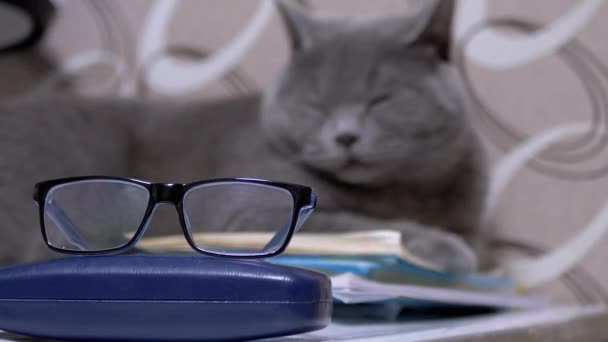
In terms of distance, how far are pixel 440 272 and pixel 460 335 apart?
241mm

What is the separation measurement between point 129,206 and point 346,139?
1.37 ft

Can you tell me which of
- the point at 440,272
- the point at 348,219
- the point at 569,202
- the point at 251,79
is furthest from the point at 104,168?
the point at 569,202

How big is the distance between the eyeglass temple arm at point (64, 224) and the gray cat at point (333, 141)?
0.28 meters

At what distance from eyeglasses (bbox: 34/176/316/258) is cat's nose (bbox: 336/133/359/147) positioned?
0.35 meters

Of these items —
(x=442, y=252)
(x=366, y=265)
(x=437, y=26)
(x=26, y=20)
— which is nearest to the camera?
(x=366, y=265)

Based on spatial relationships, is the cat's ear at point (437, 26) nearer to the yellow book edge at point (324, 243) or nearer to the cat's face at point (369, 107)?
the cat's face at point (369, 107)

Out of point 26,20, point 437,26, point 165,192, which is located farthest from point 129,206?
point 26,20

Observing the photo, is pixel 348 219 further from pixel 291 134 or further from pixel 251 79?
pixel 251 79

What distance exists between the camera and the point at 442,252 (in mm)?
736

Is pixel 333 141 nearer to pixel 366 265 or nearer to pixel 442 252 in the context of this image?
pixel 442 252

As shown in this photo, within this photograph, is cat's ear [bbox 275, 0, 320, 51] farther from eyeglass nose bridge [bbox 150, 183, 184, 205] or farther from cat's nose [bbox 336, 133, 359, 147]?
eyeglass nose bridge [bbox 150, 183, 184, 205]

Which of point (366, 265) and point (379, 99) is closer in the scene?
point (366, 265)

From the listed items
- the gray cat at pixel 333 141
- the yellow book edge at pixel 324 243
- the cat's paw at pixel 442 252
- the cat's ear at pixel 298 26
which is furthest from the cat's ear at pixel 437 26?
the yellow book edge at pixel 324 243

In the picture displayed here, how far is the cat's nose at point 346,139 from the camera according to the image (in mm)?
802
